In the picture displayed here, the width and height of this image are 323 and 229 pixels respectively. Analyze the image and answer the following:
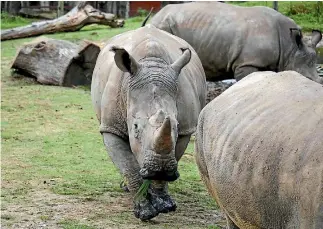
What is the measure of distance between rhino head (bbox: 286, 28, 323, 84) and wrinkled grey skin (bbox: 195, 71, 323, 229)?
248 inches

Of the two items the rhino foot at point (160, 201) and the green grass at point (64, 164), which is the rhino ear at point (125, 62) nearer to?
the rhino foot at point (160, 201)

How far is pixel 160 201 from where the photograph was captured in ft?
20.0

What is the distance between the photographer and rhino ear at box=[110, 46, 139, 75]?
5832 millimetres

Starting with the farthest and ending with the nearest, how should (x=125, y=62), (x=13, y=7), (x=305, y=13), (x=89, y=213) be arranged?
(x=13, y=7)
(x=305, y=13)
(x=89, y=213)
(x=125, y=62)

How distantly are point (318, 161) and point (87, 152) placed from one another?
19.5 ft

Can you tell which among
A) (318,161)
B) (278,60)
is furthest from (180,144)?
(278,60)

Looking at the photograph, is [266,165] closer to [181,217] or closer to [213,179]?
[213,179]

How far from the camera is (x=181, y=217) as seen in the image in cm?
630

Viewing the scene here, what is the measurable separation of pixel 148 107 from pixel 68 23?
1334 cm

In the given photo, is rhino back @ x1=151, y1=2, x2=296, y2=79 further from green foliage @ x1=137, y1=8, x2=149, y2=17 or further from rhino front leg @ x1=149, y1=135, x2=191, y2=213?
green foliage @ x1=137, y1=8, x2=149, y2=17

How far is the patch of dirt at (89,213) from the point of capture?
6039 mm

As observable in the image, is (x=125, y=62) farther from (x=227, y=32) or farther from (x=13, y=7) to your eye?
(x=13, y=7)

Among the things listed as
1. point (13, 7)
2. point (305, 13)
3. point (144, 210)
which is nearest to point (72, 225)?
point (144, 210)

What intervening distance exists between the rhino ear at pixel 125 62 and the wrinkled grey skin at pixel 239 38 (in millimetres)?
4814
